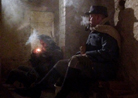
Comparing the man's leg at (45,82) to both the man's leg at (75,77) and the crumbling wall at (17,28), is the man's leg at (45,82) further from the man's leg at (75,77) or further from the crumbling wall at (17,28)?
the crumbling wall at (17,28)

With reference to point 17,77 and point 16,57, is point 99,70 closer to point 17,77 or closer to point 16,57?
point 17,77

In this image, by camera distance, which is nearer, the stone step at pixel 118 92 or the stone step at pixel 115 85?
the stone step at pixel 118 92

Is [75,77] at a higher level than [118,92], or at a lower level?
higher

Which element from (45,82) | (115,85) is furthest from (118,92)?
(45,82)

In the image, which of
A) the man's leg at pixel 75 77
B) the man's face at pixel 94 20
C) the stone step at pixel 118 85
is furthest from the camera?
the man's face at pixel 94 20

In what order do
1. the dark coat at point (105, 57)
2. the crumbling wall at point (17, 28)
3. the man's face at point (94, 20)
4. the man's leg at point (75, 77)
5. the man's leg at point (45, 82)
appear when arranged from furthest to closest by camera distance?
the crumbling wall at point (17, 28) → the man's face at point (94, 20) → the man's leg at point (45, 82) → the dark coat at point (105, 57) → the man's leg at point (75, 77)

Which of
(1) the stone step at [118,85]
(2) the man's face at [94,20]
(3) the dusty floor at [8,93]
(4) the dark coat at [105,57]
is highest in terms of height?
(2) the man's face at [94,20]

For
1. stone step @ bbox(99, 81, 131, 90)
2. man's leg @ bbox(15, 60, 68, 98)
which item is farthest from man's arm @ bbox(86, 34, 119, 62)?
man's leg @ bbox(15, 60, 68, 98)

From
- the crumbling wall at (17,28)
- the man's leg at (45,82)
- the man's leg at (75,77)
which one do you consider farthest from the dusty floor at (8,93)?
the crumbling wall at (17,28)

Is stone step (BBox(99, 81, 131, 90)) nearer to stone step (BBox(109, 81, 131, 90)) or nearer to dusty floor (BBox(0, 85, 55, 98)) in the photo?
stone step (BBox(109, 81, 131, 90))

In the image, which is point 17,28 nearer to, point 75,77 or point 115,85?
point 75,77

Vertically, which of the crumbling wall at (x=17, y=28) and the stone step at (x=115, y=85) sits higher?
the crumbling wall at (x=17, y=28)

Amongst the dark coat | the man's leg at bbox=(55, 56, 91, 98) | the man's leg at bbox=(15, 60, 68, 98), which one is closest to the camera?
the man's leg at bbox=(55, 56, 91, 98)

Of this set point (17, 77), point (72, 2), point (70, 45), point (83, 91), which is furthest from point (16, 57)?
point (83, 91)
